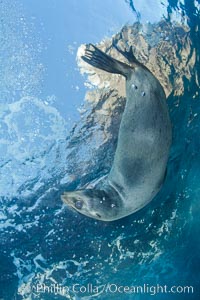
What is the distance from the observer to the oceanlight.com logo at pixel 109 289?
11373 millimetres

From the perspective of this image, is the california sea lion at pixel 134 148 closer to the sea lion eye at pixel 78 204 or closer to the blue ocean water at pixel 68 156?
the sea lion eye at pixel 78 204

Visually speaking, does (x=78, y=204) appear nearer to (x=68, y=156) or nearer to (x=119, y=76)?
(x=119, y=76)

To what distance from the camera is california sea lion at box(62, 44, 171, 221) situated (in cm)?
411

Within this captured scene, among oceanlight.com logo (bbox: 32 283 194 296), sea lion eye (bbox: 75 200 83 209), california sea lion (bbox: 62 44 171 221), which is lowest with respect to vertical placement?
sea lion eye (bbox: 75 200 83 209)

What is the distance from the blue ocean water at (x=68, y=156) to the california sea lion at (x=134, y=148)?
4.65 feet

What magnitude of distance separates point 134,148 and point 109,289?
1020cm

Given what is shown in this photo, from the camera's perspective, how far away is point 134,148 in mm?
4203

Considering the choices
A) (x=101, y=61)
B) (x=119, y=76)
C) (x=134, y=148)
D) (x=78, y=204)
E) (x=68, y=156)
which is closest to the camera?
(x=101, y=61)

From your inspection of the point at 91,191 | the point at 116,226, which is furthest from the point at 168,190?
the point at 91,191

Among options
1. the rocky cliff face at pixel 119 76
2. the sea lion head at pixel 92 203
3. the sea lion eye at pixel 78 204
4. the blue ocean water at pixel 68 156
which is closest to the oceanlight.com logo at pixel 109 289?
the blue ocean water at pixel 68 156

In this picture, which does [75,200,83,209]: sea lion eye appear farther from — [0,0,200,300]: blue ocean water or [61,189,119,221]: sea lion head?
[0,0,200,300]: blue ocean water

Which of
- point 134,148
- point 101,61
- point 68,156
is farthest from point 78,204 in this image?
point 68,156

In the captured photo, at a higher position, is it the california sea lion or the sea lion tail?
the sea lion tail

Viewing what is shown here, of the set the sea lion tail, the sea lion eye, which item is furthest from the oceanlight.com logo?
the sea lion tail
